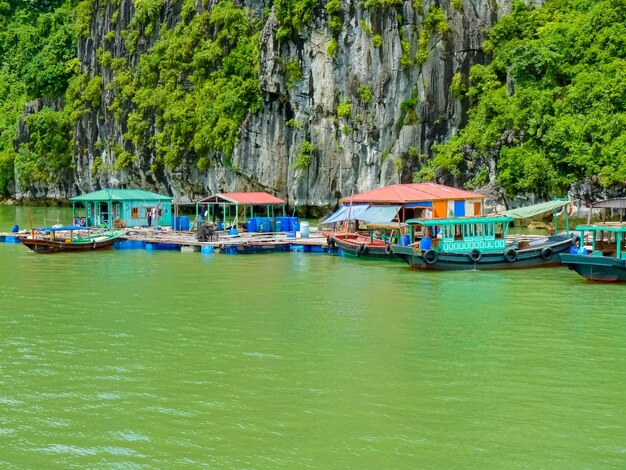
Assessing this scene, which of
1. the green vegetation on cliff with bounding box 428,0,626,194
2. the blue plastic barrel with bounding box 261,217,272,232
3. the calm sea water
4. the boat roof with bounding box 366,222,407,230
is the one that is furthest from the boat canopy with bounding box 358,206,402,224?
the green vegetation on cliff with bounding box 428,0,626,194

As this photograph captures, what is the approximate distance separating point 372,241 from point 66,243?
41.2 ft

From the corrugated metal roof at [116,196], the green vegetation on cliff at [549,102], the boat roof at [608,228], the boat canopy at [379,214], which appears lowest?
the boat roof at [608,228]

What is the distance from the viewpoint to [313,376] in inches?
533

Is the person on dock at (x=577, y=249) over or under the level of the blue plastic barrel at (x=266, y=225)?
under

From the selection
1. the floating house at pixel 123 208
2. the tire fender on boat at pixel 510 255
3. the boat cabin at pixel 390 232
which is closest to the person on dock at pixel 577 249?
the tire fender on boat at pixel 510 255

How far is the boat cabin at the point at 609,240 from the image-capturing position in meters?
23.6

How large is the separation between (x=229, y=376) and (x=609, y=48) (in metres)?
34.1

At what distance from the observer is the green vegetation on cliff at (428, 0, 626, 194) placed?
128 feet

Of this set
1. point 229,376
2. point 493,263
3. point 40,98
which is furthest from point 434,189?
point 40,98

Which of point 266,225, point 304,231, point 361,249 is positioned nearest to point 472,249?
point 361,249

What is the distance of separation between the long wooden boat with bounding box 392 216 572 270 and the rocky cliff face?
16.4 m

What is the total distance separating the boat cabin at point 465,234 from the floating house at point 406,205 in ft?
13.7

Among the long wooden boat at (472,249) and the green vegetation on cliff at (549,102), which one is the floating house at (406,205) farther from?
the green vegetation on cliff at (549,102)

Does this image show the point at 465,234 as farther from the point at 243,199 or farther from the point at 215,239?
the point at 243,199
